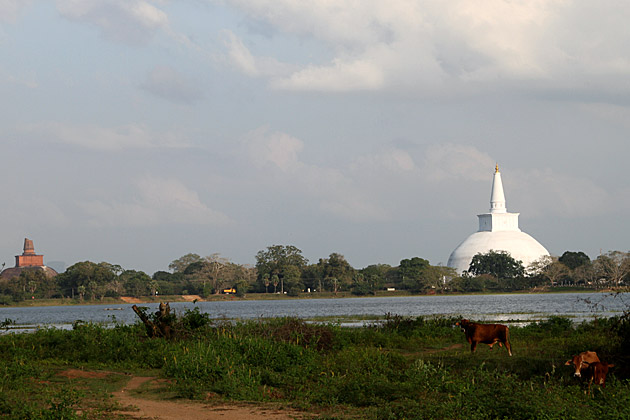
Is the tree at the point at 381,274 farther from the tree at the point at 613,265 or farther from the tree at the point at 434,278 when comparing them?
the tree at the point at 613,265

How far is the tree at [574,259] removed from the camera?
10350 cm

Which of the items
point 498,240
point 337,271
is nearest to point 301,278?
point 337,271

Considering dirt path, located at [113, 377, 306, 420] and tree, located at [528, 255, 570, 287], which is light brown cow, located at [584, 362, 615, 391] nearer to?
dirt path, located at [113, 377, 306, 420]

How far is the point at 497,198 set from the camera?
398ft

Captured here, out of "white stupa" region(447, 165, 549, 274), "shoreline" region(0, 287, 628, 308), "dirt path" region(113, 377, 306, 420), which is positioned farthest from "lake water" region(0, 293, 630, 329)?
"white stupa" region(447, 165, 549, 274)

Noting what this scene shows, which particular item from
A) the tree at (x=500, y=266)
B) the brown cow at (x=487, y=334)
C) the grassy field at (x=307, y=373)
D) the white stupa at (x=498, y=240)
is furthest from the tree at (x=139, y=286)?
the brown cow at (x=487, y=334)

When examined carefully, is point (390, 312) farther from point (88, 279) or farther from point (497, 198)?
point (497, 198)

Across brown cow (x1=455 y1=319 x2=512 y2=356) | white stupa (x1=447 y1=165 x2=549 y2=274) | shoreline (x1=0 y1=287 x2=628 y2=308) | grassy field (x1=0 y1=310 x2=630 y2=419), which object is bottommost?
grassy field (x1=0 y1=310 x2=630 y2=419)

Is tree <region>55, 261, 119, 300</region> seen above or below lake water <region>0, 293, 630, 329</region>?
above

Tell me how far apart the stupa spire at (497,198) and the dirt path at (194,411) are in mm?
108876

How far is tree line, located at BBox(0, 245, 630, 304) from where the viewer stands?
88750mm

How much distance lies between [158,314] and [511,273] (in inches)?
3495

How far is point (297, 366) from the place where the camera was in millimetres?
14789

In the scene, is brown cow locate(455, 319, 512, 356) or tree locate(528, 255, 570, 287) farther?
tree locate(528, 255, 570, 287)
